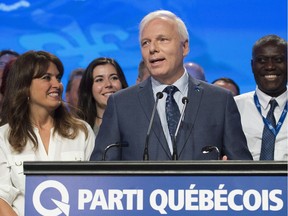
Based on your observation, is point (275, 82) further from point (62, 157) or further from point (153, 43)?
point (62, 157)

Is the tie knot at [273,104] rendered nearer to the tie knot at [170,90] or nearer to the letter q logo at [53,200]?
the tie knot at [170,90]

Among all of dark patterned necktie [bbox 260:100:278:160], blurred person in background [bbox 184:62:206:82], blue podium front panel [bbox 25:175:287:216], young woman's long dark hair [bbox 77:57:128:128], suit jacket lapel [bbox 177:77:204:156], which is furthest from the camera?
blurred person in background [bbox 184:62:206:82]

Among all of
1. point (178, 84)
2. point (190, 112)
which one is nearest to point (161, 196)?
point (190, 112)

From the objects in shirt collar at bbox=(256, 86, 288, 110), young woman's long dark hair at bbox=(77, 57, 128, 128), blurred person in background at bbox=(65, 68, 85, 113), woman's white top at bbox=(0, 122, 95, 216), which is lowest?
woman's white top at bbox=(0, 122, 95, 216)

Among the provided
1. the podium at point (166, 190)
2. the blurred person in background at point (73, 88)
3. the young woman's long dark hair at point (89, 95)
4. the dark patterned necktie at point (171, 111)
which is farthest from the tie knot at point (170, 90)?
the blurred person in background at point (73, 88)

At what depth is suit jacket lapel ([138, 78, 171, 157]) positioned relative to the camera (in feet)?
9.62

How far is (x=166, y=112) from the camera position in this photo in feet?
9.91

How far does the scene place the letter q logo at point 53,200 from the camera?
90.3 inches

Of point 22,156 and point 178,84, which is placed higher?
point 178,84

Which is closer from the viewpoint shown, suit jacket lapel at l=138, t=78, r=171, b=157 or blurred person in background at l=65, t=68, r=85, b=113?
suit jacket lapel at l=138, t=78, r=171, b=157

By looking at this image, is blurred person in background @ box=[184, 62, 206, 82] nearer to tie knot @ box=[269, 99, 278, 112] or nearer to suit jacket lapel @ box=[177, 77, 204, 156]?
tie knot @ box=[269, 99, 278, 112]

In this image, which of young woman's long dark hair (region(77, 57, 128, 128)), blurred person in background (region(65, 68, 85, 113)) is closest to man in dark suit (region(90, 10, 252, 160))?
young woman's long dark hair (region(77, 57, 128, 128))

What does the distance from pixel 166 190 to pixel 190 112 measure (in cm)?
76

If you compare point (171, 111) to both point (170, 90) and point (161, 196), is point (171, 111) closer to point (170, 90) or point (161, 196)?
point (170, 90)
